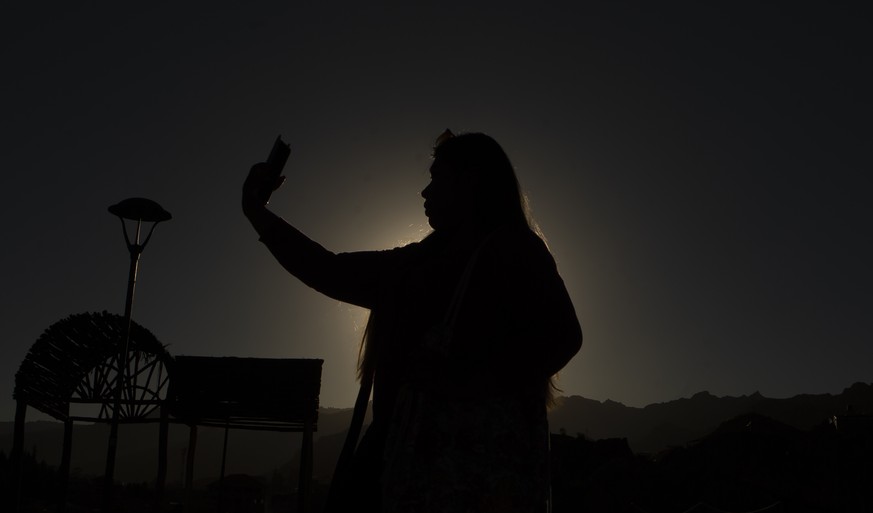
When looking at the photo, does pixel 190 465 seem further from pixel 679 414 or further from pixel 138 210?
pixel 679 414

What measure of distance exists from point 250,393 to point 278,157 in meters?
11.5

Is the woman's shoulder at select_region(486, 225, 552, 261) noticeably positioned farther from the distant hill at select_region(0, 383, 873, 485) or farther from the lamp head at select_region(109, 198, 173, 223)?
the distant hill at select_region(0, 383, 873, 485)

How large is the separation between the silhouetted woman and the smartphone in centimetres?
59

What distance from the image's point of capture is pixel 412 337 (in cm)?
206

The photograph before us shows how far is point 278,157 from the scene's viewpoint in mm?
2623

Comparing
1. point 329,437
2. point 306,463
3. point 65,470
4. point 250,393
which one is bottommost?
point 329,437

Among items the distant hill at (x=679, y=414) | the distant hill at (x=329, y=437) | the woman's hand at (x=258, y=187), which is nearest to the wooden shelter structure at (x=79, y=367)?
the woman's hand at (x=258, y=187)

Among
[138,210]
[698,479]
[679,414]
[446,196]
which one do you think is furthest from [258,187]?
[679,414]

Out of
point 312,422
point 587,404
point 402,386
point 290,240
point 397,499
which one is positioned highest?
point 290,240

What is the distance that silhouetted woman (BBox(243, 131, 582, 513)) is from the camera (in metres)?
1.69

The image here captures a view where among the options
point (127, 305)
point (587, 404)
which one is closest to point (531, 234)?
point (127, 305)

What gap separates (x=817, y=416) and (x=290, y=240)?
8955cm

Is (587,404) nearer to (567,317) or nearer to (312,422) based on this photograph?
→ (312,422)

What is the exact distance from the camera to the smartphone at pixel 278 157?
2615mm
